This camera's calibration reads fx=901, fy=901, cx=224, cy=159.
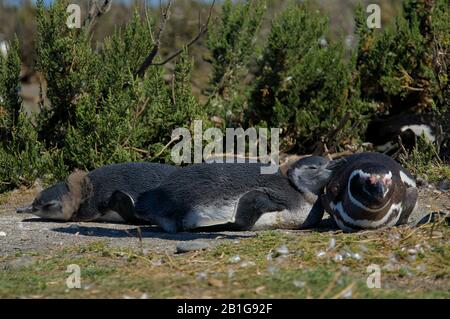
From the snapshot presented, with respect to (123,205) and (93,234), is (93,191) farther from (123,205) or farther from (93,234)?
(93,234)

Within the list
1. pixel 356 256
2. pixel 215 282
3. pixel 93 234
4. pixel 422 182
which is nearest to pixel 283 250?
pixel 356 256

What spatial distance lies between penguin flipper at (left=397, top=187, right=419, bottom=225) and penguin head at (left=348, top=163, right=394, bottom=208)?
→ 295 mm

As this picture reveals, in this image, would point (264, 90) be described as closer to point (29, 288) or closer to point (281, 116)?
point (281, 116)

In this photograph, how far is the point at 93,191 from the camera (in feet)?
23.7

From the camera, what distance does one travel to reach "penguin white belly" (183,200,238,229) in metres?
6.36

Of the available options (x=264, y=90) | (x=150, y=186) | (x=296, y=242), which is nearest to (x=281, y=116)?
(x=264, y=90)

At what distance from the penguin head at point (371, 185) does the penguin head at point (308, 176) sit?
0.49m

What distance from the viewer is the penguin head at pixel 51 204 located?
7270mm

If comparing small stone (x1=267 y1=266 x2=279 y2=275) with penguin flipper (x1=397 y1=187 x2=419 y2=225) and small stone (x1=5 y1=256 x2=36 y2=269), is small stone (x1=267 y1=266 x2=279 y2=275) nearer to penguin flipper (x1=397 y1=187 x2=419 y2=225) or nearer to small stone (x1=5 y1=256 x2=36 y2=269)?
small stone (x1=5 y1=256 x2=36 y2=269)

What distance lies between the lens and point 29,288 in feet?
15.4

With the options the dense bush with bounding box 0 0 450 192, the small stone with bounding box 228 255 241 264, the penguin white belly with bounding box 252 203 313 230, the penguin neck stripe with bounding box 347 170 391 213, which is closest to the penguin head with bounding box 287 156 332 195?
the penguin white belly with bounding box 252 203 313 230

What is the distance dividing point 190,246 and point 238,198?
0.87m

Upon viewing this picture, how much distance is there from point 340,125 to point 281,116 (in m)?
0.63

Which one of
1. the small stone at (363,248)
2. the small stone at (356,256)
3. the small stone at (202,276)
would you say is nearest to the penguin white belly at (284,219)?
the small stone at (363,248)
